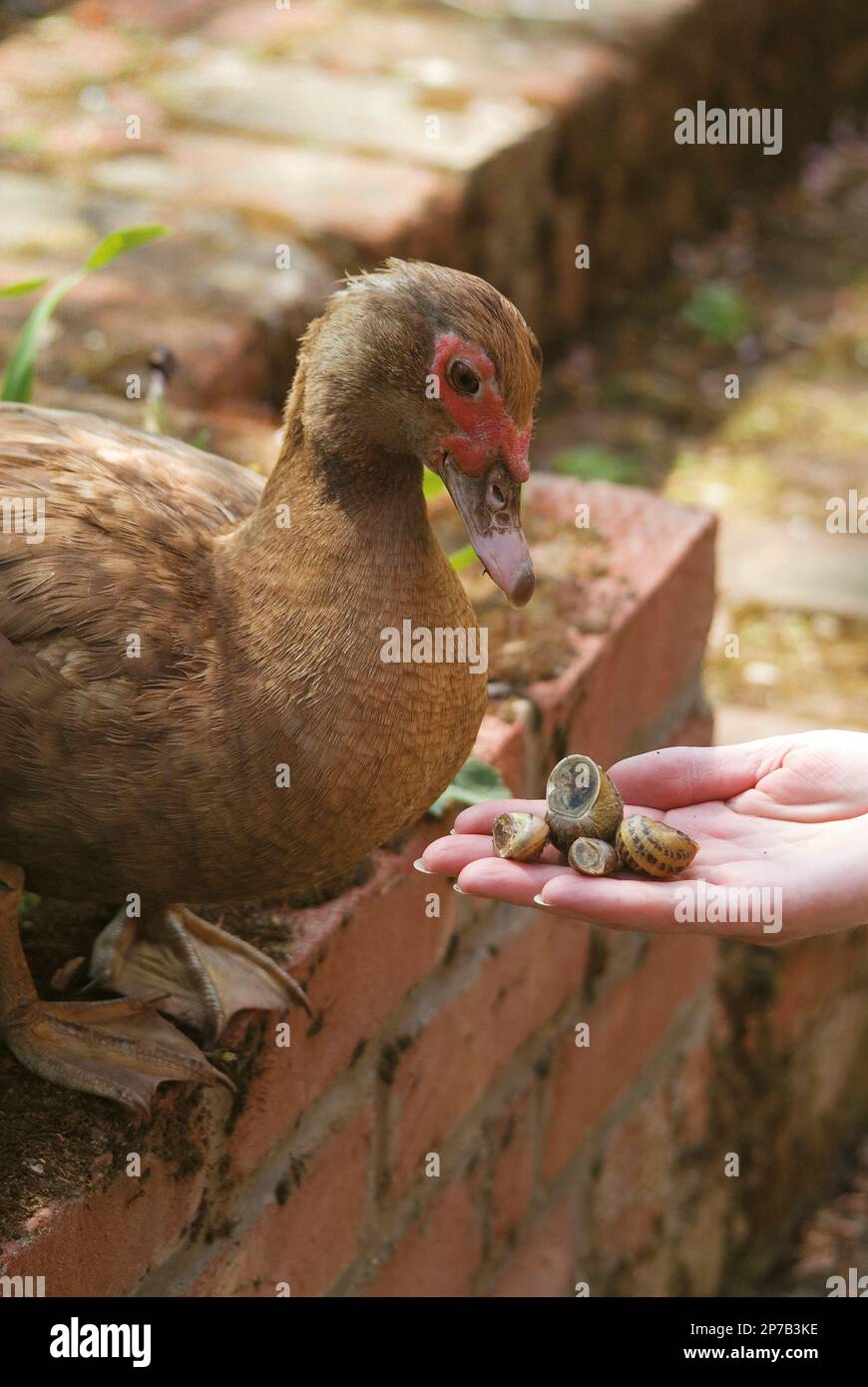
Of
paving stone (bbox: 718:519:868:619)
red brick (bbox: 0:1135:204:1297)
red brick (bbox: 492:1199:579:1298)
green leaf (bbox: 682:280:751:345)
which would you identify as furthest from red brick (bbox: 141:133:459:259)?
red brick (bbox: 0:1135:204:1297)

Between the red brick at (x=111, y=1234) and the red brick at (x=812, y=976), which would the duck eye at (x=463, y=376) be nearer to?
the red brick at (x=111, y=1234)

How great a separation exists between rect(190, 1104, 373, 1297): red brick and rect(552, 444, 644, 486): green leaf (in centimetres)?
243

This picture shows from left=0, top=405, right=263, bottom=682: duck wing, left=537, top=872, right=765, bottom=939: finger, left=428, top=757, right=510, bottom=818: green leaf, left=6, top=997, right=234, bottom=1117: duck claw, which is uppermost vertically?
left=0, top=405, right=263, bottom=682: duck wing

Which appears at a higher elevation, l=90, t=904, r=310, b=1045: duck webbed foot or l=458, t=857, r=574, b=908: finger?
l=458, t=857, r=574, b=908: finger

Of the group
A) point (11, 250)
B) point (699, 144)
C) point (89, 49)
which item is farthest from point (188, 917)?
point (699, 144)

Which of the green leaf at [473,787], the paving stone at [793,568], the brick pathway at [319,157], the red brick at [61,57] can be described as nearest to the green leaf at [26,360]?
the brick pathway at [319,157]

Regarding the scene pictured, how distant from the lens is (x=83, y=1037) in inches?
77.6

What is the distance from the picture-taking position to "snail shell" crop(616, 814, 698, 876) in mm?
1951

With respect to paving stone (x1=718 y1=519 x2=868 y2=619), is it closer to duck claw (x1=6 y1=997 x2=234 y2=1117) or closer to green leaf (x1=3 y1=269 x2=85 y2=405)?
green leaf (x1=3 y1=269 x2=85 y2=405)

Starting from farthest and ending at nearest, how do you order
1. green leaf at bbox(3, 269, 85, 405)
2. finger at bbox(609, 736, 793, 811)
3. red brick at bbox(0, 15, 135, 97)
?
red brick at bbox(0, 15, 135, 97) < green leaf at bbox(3, 269, 85, 405) < finger at bbox(609, 736, 793, 811)

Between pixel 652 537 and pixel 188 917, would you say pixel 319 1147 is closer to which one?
pixel 188 917

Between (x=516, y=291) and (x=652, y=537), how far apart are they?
7.22 feet

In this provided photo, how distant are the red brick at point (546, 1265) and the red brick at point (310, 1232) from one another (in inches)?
21.6

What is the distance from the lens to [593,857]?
6.32 ft
